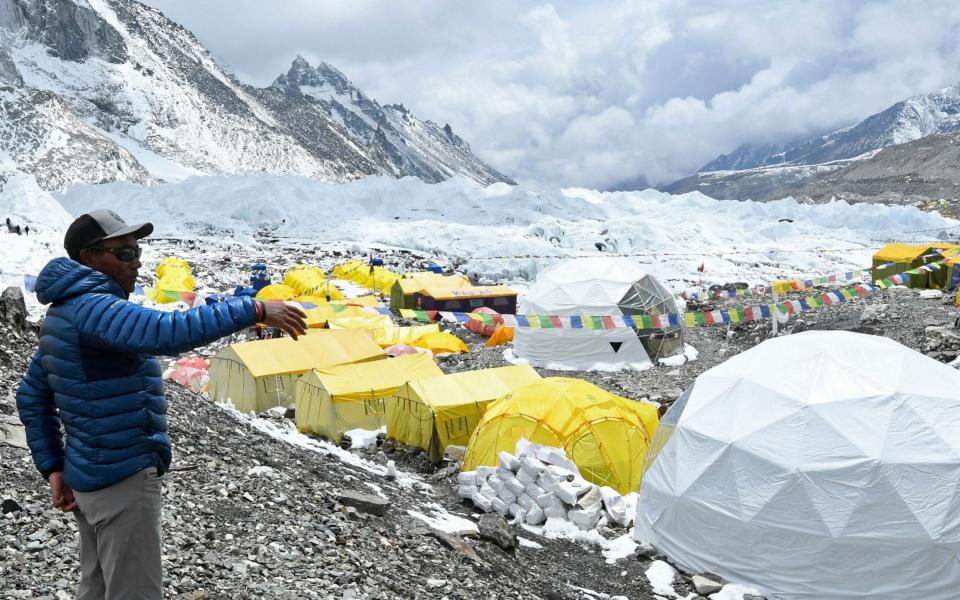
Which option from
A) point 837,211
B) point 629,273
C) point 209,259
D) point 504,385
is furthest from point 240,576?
point 837,211

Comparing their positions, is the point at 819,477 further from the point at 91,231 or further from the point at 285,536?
the point at 91,231

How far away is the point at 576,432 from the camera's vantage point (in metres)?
11.2

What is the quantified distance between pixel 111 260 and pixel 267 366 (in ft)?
47.9

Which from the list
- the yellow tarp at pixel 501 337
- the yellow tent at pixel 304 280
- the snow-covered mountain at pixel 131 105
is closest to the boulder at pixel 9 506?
the yellow tarp at pixel 501 337

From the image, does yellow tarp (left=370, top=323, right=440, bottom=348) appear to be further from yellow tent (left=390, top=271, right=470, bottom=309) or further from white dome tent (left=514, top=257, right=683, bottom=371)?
yellow tent (left=390, top=271, right=470, bottom=309)

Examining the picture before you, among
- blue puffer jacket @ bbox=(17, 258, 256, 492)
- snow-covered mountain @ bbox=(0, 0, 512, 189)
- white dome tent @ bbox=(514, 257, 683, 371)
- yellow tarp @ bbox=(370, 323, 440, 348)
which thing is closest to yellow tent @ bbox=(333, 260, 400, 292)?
yellow tarp @ bbox=(370, 323, 440, 348)

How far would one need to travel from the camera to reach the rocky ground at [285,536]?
4.79 meters

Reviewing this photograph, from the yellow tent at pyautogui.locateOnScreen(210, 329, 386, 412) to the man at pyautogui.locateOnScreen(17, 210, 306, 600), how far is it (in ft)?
46.2

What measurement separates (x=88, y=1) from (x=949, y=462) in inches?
7583

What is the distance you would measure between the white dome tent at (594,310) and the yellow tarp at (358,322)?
15.5 feet

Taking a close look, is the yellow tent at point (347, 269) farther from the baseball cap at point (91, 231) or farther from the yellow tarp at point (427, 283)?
the baseball cap at point (91, 231)

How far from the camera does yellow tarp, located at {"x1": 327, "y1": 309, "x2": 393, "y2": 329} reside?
23781 mm

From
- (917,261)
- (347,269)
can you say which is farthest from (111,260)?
(347,269)

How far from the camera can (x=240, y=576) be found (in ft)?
16.1
